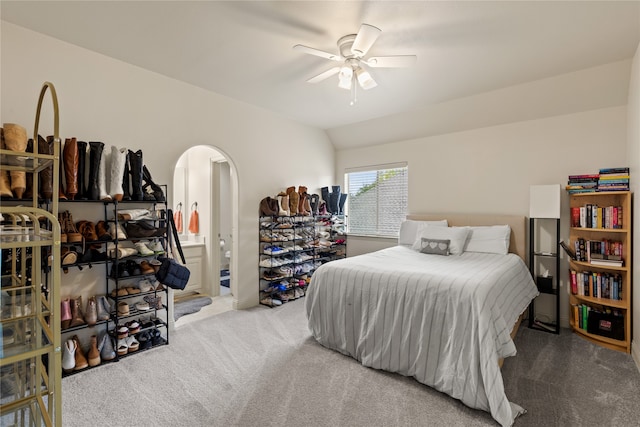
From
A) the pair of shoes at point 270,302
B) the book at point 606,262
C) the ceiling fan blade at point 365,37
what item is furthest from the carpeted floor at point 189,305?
the book at point 606,262

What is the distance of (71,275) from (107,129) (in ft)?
4.19

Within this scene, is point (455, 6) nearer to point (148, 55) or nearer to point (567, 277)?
point (148, 55)

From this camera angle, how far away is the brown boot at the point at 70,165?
233 centimetres

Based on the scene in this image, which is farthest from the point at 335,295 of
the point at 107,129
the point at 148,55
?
the point at 148,55

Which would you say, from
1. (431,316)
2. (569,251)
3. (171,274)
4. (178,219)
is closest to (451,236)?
(569,251)

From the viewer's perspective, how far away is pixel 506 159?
372 centimetres

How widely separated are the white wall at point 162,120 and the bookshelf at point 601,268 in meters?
3.35

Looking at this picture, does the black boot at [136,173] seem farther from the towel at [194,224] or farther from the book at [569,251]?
the book at [569,251]

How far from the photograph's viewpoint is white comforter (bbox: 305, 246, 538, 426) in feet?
6.27

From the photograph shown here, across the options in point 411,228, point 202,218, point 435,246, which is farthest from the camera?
point 202,218

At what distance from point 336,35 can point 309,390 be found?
8.54 ft

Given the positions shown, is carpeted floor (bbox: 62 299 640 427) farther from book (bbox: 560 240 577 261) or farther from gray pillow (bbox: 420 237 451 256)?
gray pillow (bbox: 420 237 451 256)

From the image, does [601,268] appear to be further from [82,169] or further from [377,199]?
[82,169]

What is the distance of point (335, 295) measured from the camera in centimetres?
270
